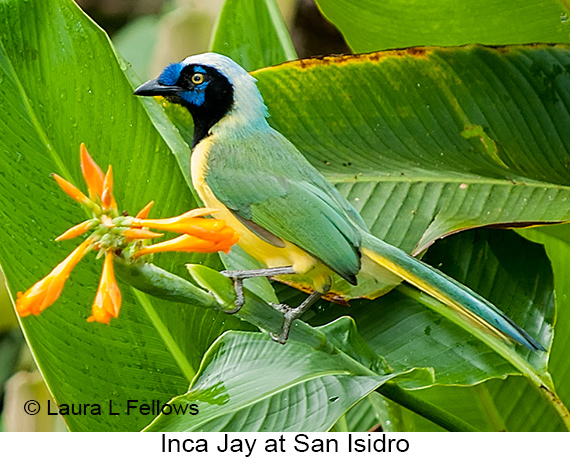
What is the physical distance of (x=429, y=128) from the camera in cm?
79

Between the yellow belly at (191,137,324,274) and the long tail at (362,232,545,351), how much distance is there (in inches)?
2.5

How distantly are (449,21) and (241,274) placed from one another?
468 millimetres

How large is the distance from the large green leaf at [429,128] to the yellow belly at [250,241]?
4.2 inches

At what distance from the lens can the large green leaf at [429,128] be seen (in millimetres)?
762

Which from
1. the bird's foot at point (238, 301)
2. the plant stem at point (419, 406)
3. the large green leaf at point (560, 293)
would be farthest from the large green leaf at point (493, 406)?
the bird's foot at point (238, 301)

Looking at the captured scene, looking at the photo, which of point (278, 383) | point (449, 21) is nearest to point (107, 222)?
point (278, 383)

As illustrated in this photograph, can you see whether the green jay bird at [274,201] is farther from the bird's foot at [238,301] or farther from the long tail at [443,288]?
the bird's foot at [238,301]

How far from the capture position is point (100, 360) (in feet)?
2.47

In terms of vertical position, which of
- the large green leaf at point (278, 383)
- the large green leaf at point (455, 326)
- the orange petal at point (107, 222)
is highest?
the orange petal at point (107, 222)

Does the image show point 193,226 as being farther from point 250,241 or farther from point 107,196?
point 250,241

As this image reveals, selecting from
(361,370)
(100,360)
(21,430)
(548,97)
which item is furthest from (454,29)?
(21,430)

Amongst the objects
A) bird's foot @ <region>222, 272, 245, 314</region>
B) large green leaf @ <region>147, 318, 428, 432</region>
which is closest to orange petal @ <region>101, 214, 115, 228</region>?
bird's foot @ <region>222, 272, 245, 314</region>

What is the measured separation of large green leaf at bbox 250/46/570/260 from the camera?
2.50 feet
